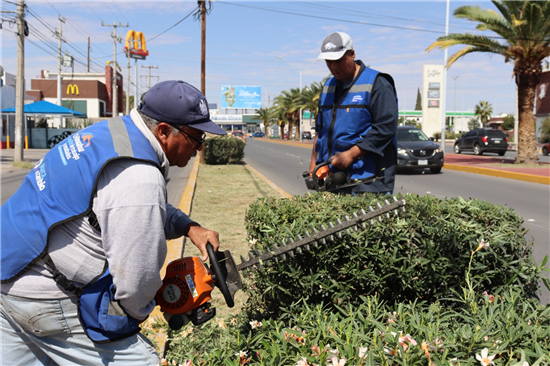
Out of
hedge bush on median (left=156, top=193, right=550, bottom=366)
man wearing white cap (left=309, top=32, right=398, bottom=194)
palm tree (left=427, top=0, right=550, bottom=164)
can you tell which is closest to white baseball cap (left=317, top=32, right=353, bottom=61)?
man wearing white cap (left=309, top=32, right=398, bottom=194)

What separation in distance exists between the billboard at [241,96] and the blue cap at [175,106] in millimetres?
79651

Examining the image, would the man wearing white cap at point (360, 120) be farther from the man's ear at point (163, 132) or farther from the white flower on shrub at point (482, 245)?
the man's ear at point (163, 132)

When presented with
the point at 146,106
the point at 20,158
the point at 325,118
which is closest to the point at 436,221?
the point at 325,118

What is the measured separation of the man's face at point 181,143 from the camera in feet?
6.21

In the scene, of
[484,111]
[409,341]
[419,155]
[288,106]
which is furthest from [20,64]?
[484,111]

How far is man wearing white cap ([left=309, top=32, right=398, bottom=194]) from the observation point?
3.34 meters

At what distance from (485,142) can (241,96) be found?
56620 millimetres

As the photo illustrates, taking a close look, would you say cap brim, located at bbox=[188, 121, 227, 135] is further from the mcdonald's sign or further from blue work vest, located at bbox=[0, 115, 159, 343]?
the mcdonald's sign

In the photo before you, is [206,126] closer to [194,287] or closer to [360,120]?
[194,287]

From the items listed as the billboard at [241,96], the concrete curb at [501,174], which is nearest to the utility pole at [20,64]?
the concrete curb at [501,174]

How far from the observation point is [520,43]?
1780cm

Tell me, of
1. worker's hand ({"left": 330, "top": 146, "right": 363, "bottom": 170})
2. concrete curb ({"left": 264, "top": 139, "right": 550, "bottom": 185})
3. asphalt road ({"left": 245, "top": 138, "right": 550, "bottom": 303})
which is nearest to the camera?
worker's hand ({"left": 330, "top": 146, "right": 363, "bottom": 170})

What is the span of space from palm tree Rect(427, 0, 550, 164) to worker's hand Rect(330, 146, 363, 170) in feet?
53.5

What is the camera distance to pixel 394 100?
11.3 ft
